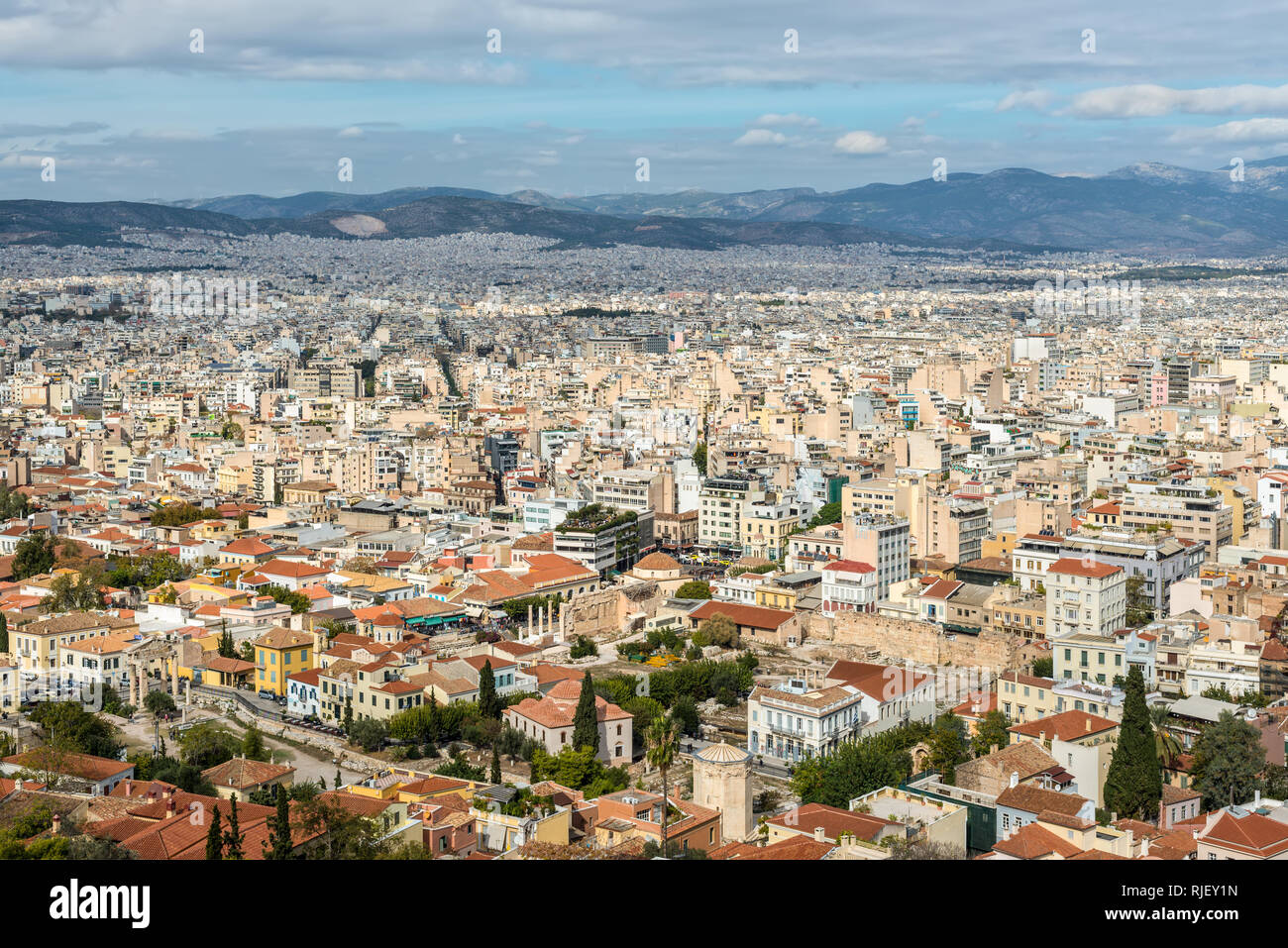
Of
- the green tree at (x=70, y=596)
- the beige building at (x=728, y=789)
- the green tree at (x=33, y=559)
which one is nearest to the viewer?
the beige building at (x=728, y=789)

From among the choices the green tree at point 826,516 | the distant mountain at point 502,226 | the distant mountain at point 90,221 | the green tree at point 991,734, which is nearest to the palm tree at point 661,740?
the green tree at point 991,734

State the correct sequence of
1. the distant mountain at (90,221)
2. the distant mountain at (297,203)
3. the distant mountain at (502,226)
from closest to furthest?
1. the distant mountain at (90,221)
2. the distant mountain at (502,226)
3. the distant mountain at (297,203)

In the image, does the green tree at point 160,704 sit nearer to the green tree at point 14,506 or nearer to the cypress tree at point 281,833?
the cypress tree at point 281,833

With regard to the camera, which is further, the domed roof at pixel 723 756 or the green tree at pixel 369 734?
the green tree at pixel 369 734

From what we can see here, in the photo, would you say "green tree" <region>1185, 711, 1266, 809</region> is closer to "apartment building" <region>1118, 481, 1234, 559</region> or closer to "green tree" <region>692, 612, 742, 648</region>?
"green tree" <region>692, 612, 742, 648</region>

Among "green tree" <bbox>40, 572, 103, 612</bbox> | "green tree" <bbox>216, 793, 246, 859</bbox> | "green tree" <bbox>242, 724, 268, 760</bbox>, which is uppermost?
"green tree" <bbox>216, 793, 246, 859</bbox>

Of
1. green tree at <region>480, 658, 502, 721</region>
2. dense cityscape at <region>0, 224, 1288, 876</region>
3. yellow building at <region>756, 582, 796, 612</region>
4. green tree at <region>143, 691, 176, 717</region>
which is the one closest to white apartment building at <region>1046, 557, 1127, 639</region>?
dense cityscape at <region>0, 224, 1288, 876</region>

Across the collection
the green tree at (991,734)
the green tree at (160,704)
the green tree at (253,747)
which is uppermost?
the green tree at (991,734)

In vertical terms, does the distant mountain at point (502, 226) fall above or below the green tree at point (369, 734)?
above
